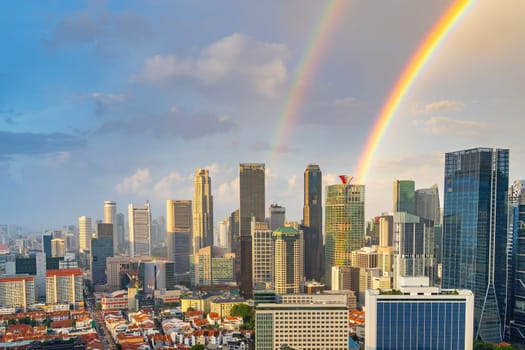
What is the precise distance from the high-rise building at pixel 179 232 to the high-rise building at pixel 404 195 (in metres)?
12.4

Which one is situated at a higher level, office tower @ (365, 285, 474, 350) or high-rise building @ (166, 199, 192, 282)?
office tower @ (365, 285, 474, 350)

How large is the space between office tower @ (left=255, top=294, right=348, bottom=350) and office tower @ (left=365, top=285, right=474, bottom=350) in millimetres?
1819

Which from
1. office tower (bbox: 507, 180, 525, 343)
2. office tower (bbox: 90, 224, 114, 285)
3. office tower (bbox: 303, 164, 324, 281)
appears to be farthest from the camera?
office tower (bbox: 90, 224, 114, 285)

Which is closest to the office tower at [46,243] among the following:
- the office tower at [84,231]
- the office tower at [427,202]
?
the office tower at [84,231]

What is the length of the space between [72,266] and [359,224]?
12.7 metres

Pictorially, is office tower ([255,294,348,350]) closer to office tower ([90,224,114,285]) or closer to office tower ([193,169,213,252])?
office tower ([90,224,114,285])

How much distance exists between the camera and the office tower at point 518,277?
10.1 m

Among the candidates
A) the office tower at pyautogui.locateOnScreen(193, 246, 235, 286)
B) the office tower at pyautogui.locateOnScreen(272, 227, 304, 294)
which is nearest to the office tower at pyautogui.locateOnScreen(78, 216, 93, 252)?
the office tower at pyautogui.locateOnScreen(193, 246, 235, 286)

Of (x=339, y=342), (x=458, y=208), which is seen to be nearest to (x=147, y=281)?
(x=339, y=342)

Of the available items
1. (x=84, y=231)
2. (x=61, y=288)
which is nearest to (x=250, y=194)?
(x=61, y=288)

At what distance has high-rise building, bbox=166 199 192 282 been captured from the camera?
2500 cm

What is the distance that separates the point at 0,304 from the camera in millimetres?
14273

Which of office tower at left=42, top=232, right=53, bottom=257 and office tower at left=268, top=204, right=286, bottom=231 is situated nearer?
office tower at left=268, top=204, right=286, bottom=231

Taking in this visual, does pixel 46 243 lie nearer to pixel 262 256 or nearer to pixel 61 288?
pixel 61 288
